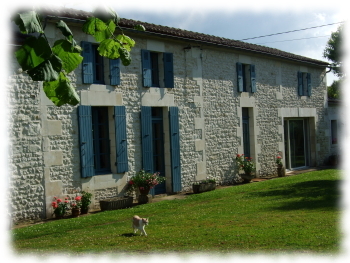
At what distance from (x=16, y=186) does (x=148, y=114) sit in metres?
4.27

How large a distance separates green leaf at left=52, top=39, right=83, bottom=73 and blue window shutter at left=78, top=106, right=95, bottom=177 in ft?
24.3

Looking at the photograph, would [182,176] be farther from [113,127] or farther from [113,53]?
[113,53]

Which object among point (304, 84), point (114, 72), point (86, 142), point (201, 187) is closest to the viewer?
point (86, 142)

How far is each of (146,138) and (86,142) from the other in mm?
2006

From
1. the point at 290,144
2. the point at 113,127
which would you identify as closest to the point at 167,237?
the point at 113,127

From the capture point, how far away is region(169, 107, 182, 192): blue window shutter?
1250cm

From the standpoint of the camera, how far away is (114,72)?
1103 centimetres

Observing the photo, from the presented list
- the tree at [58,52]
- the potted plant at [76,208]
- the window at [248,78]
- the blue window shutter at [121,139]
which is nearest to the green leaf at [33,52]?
the tree at [58,52]

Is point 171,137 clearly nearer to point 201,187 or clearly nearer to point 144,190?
point 201,187

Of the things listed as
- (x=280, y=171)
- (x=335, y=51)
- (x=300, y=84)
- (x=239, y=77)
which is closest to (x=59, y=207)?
(x=239, y=77)

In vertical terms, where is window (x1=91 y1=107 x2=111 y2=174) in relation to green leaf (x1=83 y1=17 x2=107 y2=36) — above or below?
below

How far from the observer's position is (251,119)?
15992mm

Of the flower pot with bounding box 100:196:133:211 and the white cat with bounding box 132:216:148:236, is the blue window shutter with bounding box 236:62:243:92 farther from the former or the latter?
the white cat with bounding box 132:216:148:236

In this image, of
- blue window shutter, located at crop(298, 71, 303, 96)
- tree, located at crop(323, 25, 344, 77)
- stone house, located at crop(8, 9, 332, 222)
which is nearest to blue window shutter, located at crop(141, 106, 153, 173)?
stone house, located at crop(8, 9, 332, 222)
